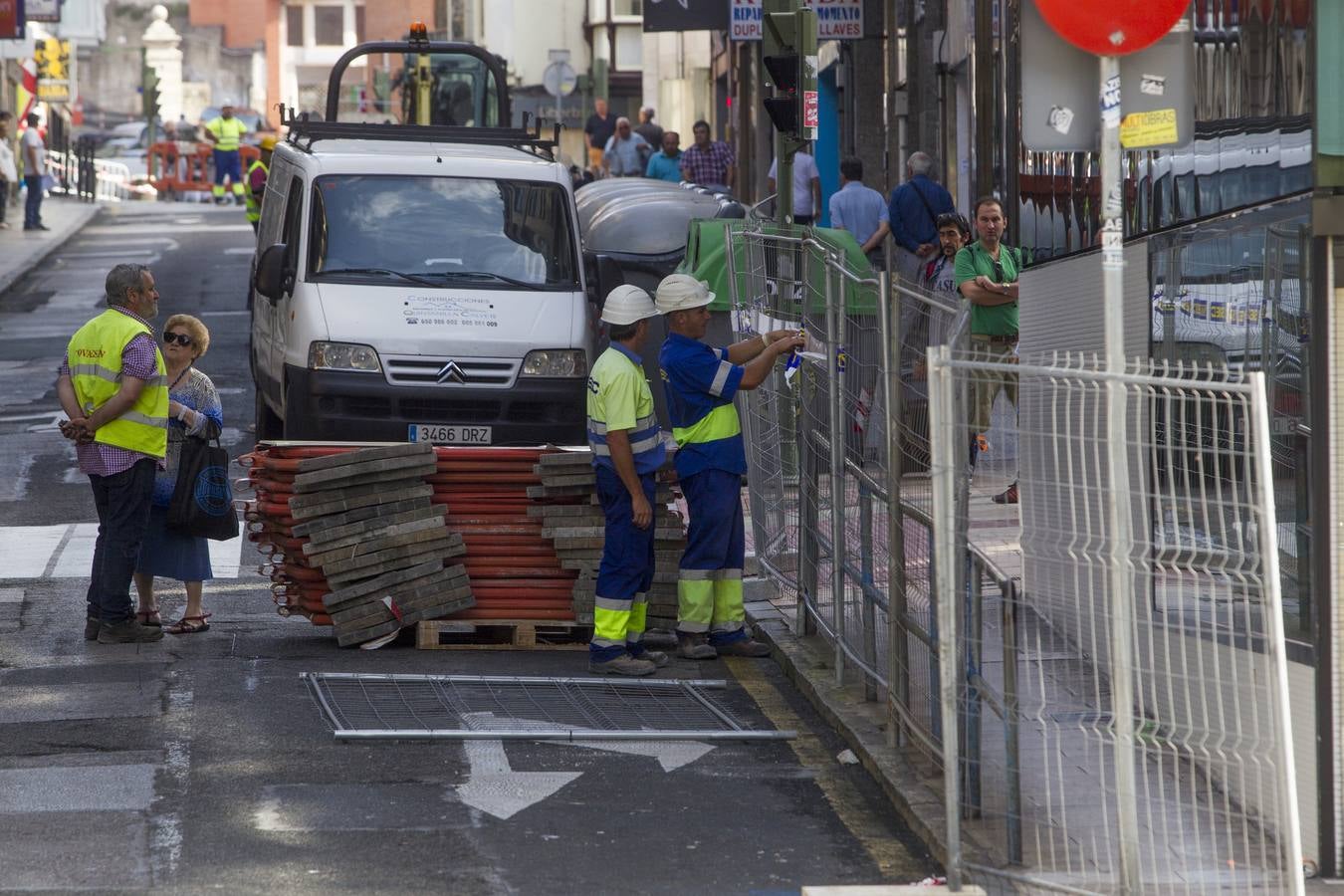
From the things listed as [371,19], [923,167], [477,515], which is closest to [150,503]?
[477,515]

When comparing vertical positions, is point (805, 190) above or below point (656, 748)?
above

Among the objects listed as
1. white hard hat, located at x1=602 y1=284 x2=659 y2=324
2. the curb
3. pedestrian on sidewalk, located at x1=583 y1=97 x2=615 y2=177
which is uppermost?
pedestrian on sidewalk, located at x1=583 y1=97 x2=615 y2=177

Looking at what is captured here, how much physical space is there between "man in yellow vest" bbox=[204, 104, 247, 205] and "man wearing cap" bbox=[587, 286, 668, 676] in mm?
43980

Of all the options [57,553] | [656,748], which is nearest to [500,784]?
[656,748]

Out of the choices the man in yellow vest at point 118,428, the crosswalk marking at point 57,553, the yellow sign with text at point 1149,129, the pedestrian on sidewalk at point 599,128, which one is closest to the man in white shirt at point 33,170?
the pedestrian on sidewalk at point 599,128

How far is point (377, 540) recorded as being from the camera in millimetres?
9852

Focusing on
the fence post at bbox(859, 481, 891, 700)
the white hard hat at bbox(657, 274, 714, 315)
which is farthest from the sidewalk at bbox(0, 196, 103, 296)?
the fence post at bbox(859, 481, 891, 700)

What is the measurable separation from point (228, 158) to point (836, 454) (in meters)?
47.0

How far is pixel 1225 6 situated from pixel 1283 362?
1.25 meters

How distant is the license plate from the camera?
13828 mm

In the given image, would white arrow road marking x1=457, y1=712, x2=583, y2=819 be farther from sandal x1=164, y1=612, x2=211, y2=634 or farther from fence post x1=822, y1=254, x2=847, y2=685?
sandal x1=164, y1=612, x2=211, y2=634

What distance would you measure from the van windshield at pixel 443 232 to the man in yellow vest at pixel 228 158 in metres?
38.5

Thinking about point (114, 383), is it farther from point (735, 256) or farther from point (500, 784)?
point (735, 256)

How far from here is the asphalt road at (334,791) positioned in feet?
21.3
